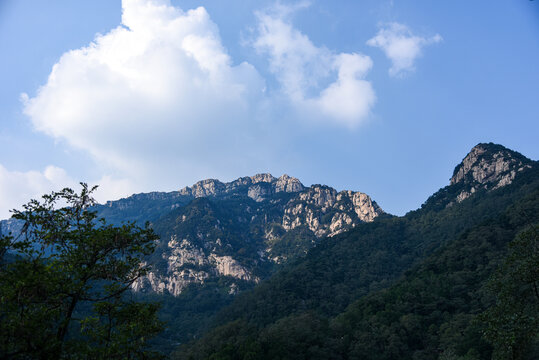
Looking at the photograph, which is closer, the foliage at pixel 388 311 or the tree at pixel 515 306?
the tree at pixel 515 306

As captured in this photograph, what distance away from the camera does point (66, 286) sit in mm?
16016

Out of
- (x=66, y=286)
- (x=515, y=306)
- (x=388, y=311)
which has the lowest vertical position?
(x=388, y=311)

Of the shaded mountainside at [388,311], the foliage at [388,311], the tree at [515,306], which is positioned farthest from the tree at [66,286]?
the shaded mountainside at [388,311]

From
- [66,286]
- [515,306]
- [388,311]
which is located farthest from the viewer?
[388,311]

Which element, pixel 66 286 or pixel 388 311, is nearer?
pixel 66 286

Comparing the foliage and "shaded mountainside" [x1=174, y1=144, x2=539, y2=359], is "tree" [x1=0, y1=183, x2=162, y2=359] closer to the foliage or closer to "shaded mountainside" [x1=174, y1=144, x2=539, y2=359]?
the foliage

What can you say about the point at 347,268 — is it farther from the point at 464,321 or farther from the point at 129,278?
the point at 129,278

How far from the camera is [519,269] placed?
24.9 meters

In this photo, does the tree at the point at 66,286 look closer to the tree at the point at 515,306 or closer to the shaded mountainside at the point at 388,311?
the tree at the point at 515,306

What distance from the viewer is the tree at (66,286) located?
1392 centimetres

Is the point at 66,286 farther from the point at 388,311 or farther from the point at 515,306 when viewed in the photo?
the point at 388,311

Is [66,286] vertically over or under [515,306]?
over

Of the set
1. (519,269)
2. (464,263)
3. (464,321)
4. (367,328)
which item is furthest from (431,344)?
(519,269)

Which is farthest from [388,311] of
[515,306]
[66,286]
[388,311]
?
[66,286]
